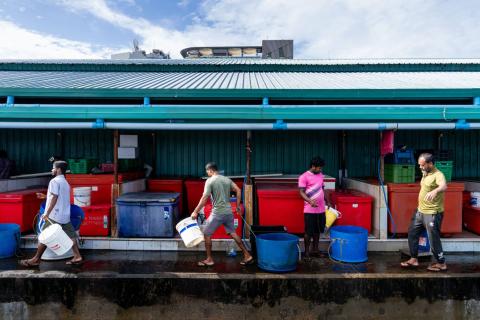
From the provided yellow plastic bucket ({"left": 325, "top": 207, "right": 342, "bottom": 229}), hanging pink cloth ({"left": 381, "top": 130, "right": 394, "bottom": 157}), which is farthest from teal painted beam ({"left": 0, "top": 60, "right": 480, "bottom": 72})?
yellow plastic bucket ({"left": 325, "top": 207, "right": 342, "bottom": 229})

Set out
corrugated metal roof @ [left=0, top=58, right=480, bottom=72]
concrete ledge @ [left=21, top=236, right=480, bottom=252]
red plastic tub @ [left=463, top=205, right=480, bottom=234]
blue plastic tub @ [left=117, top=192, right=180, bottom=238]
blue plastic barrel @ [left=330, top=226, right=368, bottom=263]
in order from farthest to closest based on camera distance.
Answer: corrugated metal roof @ [left=0, top=58, right=480, bottom=72], red plastic tub @ [left=463, top=205, right=480, bottom=234], blue plastic tub @ [left=117, top=192, right=180, bottom=238], concrete ledge @ [left=21, top=236, right=480, bottom=252], blue plastic barrel @ [left=330, top=226, right=368, bottom=263]

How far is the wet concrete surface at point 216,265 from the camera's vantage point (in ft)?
16.5

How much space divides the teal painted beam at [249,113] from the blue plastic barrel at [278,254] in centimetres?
232

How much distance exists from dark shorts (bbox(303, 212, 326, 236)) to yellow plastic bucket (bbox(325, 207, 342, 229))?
0.89 ft

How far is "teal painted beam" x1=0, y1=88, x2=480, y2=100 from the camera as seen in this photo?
6262 millimetres

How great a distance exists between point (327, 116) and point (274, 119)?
1008 mm

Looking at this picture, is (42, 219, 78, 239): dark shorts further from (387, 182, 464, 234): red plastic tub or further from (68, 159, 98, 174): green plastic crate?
(387, 182, 464, 234): red plastic tub

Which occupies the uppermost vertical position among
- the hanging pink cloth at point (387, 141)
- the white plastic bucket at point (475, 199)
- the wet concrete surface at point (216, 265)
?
the hanging pink cloth at point (387, 141)

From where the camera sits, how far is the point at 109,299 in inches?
187

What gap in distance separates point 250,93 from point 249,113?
63 centimetres

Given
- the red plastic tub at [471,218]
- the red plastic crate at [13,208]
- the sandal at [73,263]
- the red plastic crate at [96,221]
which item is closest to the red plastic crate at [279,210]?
the red plastic crate at [96,221]

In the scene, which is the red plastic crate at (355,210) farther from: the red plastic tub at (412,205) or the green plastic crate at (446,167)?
the green plastic crate at (446,167)

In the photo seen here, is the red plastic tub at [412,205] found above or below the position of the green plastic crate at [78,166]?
below

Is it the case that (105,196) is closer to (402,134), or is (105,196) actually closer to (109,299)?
(109,299)
